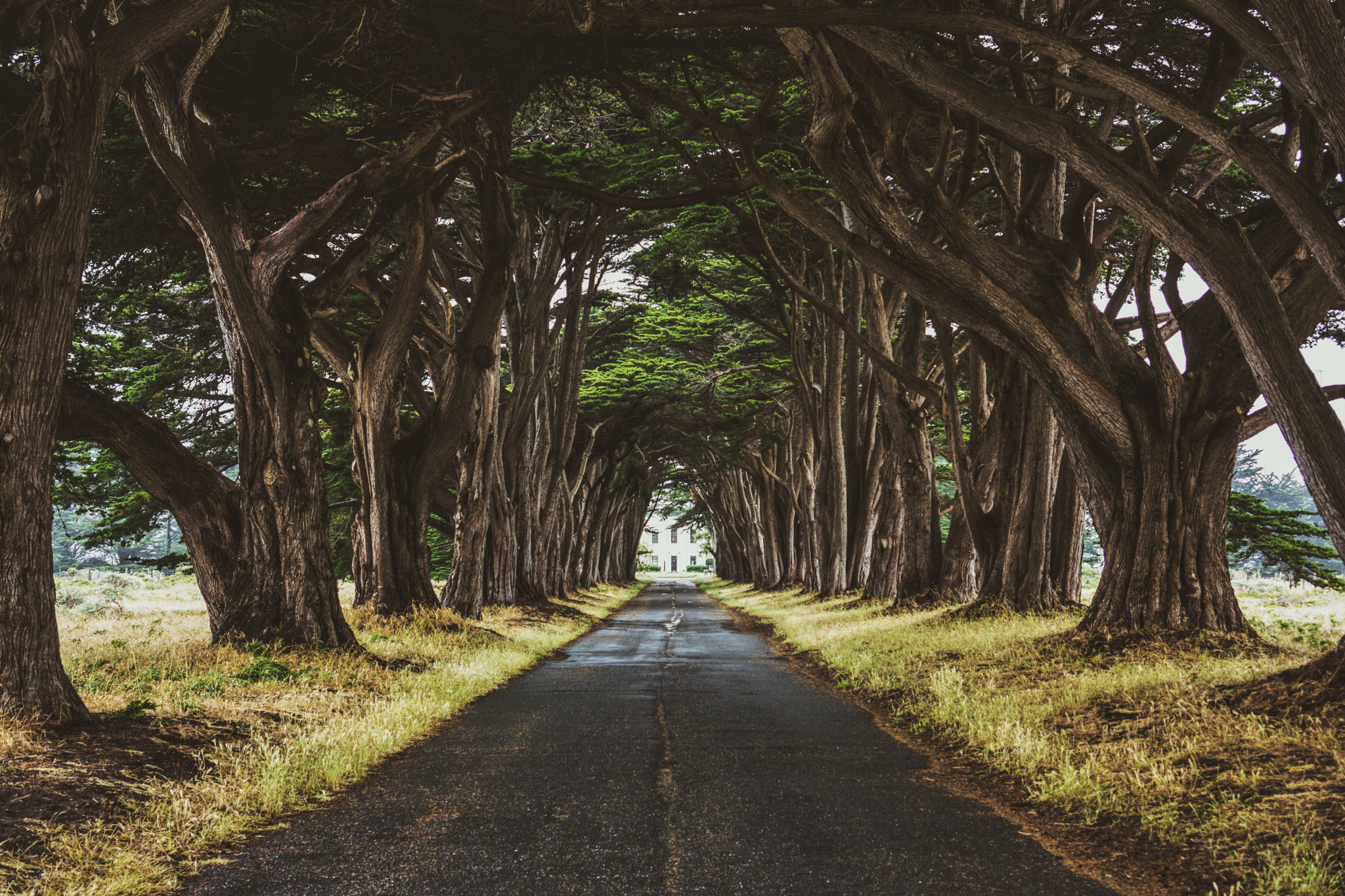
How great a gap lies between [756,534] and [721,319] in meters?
23.1

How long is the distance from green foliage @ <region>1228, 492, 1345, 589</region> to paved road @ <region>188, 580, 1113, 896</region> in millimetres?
10663

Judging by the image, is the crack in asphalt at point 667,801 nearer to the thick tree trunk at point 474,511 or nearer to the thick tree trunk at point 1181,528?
the thick tree trunk at point 1181,528

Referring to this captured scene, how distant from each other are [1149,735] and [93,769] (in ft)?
19.7

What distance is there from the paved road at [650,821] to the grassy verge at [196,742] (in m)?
0.28

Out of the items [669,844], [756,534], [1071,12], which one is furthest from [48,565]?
[756,534]

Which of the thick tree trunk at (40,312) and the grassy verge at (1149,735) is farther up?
the thick tree trunk at (40,312)

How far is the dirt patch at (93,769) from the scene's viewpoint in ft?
13.2

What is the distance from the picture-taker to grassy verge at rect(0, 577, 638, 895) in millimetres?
3857

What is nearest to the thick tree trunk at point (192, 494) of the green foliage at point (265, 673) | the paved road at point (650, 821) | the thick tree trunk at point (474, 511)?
the green foliage at point (265, 673)

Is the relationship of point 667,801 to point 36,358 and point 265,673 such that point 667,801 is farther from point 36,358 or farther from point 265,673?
point 36,358

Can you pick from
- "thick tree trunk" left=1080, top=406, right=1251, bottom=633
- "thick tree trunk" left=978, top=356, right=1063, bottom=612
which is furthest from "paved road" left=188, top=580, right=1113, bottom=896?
"thick tree trunk" left=978, top=356, right=1063, bottom=612

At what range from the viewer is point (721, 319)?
24.6 meters

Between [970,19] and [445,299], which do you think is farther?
[445,299]

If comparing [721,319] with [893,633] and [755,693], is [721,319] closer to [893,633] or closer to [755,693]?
[893,633]
